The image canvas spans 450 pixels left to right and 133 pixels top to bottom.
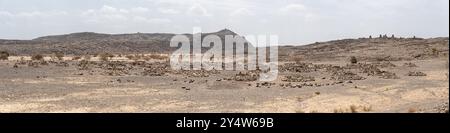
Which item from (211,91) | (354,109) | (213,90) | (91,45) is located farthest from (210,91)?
(91,45)

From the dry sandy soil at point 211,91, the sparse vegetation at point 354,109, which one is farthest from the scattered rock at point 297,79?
the sparse vegetation at point 354,109

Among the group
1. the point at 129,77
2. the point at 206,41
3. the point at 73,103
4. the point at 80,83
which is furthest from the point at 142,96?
the point at 206,41

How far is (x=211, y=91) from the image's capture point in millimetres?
27469

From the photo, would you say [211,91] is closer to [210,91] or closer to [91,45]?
[210,91]

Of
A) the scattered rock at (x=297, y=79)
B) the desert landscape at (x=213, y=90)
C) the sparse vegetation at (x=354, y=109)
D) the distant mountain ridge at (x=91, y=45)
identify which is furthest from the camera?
the distant mountain ridge at (x=91, y=45)

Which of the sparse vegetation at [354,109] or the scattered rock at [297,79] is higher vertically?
the sparse vegetation at [354,109]

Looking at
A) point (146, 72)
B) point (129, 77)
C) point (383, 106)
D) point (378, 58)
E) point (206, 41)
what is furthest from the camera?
point (206, 41)

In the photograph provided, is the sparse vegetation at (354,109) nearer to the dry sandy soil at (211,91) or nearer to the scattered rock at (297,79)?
the dry sandy soil at (211,91)

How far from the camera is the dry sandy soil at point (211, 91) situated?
69.8 feet

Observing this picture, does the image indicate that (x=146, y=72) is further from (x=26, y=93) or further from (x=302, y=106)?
(x=302, y=106)

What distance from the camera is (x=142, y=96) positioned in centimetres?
2509

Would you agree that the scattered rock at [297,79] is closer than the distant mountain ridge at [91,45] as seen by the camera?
Yes

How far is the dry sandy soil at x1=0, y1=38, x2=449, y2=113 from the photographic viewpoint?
2127 cm
